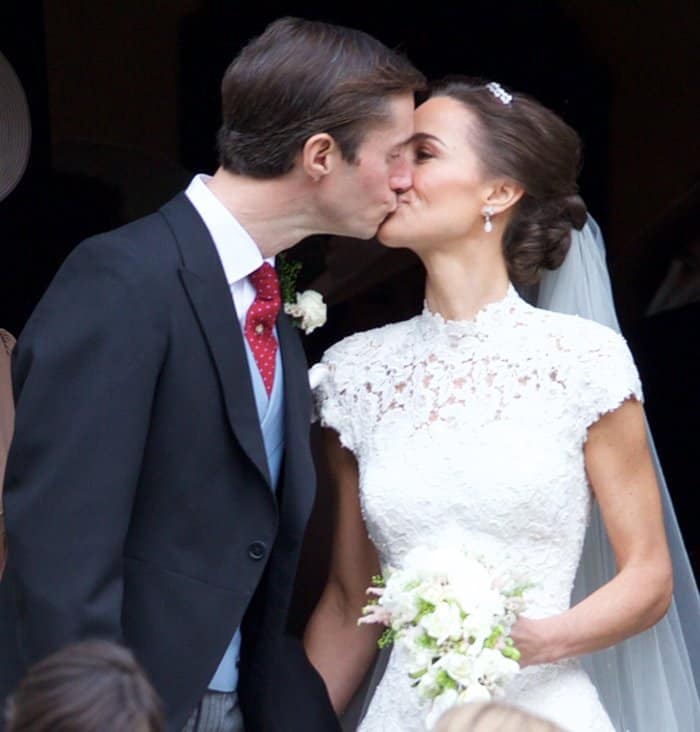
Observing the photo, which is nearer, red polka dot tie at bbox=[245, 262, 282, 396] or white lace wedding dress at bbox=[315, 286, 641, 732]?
red polka dot tie at bbox=[245, 262, 282, 396]

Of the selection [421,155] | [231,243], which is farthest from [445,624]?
[421,155]

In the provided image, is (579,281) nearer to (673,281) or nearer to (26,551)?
(26,551)

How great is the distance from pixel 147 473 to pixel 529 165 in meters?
1.05

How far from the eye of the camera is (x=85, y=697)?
2.37 meters

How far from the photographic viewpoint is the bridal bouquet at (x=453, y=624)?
298cm

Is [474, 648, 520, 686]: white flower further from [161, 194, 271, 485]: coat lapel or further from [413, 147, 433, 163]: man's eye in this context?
[413, 147, 433, 163]: man's eye

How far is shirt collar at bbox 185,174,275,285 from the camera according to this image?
3146 millimetres

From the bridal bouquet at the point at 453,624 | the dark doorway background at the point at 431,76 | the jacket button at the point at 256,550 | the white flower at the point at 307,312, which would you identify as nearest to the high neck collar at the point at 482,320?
the white flower at the point at 307,312

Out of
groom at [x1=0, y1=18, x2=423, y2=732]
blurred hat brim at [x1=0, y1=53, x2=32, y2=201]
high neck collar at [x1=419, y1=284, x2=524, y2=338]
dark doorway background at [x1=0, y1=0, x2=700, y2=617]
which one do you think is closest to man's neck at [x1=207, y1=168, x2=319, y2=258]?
groom at [x1=0, y1=18, x2=423, y2=732]

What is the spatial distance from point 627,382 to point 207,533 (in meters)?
0.88

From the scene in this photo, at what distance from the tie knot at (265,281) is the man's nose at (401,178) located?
0.32m

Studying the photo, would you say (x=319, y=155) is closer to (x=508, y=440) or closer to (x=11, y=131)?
(x=508, y=440)

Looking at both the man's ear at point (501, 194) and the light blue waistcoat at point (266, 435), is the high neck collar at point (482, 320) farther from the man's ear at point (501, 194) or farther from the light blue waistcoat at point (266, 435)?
the light blue waistcoat at point (266, 435)

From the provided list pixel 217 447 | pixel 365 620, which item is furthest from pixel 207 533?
pixel 365 620
